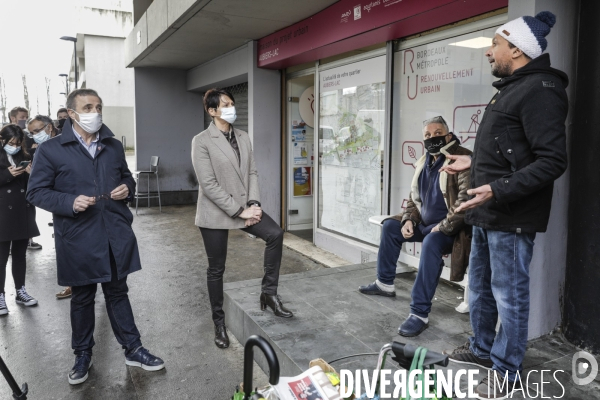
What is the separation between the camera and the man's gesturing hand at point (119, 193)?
10.4ft

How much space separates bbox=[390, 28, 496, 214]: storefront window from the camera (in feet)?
13.9

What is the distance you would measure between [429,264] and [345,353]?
2.81 feet

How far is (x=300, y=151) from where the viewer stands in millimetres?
7785

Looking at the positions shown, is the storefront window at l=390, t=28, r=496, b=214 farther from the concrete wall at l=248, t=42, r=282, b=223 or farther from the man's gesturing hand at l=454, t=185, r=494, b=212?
the concrete wall at l=248, t=42, r=282, b=223

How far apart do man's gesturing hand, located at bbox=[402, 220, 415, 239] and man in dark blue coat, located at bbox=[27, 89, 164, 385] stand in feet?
6.63

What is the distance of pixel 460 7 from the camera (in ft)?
13.0

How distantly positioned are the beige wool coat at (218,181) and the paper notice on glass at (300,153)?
4.06 meters

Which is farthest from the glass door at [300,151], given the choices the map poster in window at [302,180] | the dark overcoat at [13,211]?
the dark overcoat at [13,211]

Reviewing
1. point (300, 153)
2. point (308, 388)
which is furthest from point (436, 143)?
point (300, 153)

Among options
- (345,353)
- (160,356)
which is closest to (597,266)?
(345,353)

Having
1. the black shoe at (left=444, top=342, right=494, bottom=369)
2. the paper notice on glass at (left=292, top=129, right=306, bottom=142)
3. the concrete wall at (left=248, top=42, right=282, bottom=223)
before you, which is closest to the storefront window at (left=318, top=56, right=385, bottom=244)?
the paper notice on glass at (left=292, top=129, right=306, bottom=142)

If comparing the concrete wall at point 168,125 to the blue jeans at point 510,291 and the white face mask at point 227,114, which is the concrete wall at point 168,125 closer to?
the white face mask at point 227,114

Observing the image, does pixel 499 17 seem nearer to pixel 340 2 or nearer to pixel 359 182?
pixel 340 2

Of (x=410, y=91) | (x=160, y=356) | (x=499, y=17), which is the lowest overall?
(x=160, y=356)
